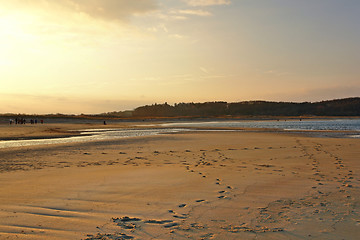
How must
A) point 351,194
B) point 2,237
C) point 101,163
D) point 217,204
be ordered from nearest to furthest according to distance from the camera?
point 2,237 → point 217,204 → point 351,194 → point 101,163

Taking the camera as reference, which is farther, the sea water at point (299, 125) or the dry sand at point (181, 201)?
the sea water at point (299, 125)

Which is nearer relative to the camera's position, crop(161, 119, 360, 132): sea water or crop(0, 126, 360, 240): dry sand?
crop(0, 126, 360, 240): dry sand

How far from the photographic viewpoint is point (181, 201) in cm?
703

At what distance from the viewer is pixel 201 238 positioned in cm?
491

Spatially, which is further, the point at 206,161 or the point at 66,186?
the point at 206,161

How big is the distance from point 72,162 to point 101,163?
1.33 m

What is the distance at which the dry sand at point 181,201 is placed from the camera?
5215mm

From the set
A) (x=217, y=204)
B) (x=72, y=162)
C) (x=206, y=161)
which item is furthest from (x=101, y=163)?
(x=217, y=204)

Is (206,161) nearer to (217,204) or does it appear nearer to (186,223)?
(217,204)

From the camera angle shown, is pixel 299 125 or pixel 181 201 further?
pixel 299 125

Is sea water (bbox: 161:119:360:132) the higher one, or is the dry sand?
sea water (bbox: 161:119:360:132)

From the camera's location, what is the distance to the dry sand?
5.21 meters

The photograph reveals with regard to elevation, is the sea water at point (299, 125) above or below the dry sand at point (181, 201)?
above

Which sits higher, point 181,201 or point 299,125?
point 299,125
